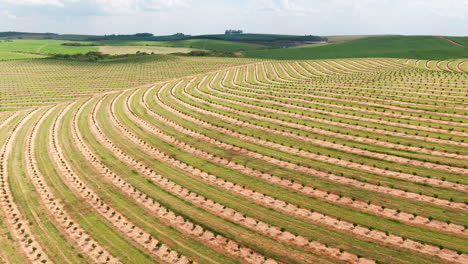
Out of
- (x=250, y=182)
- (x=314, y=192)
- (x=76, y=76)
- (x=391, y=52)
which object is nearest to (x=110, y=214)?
(x=250, y=182)

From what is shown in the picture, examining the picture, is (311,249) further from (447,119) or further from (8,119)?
(8,119)

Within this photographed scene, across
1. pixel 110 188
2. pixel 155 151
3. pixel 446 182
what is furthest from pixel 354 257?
pixel 155 151

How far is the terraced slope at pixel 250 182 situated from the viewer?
78.9 ft

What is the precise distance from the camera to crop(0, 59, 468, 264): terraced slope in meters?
24.1

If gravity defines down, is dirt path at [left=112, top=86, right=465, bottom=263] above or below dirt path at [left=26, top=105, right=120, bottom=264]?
above

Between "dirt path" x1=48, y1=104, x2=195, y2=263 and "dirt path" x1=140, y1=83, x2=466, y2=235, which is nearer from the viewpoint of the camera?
"dirt path" x1=48, y1=104, x2=195, y2=263

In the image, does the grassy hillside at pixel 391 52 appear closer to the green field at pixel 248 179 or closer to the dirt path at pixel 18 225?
the green field at pixel 248 179

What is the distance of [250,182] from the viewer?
110 ft

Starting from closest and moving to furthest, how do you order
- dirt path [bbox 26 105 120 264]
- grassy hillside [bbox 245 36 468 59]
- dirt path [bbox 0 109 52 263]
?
dirt path [bbox 26 105 120 264] < dirt path [bbox 0 109 52 263] < grassy hillside [bbox 245 36 468 59]

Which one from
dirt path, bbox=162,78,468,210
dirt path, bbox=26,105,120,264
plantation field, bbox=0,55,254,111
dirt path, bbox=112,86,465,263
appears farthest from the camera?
plantation field, bbox=0,55,254,111

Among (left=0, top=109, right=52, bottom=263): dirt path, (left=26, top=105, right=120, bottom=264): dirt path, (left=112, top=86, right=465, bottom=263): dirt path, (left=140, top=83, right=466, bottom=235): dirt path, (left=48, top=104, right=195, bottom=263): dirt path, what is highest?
(left=140, top=83, right=466, bottom=235): dirt path

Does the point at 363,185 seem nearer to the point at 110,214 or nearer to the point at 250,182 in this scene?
the point at 250,182

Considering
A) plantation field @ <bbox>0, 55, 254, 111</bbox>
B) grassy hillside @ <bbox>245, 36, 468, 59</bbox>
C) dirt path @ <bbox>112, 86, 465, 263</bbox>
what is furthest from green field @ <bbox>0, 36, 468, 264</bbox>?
grassy hillside @ <bbox>245, 36, 468, 59</bbox>

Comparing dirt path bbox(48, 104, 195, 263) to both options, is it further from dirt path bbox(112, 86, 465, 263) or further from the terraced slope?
dirt path bbox(112, 86, 465, 263)
